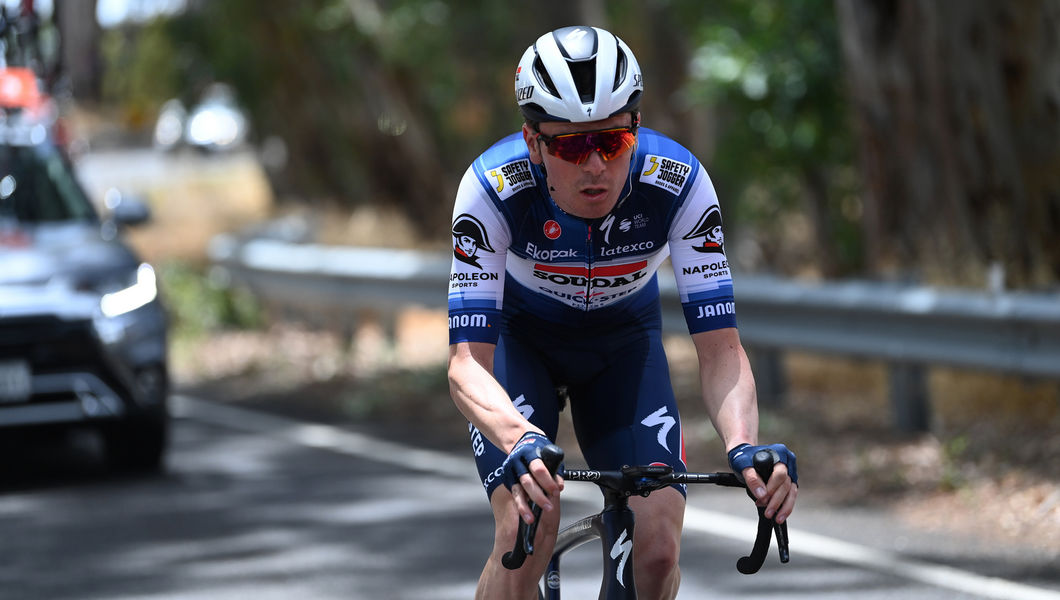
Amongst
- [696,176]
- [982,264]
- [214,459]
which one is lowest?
[214,459]

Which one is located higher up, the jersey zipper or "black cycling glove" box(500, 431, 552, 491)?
the jersey zipper

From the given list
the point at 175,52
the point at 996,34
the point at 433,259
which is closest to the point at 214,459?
the point at 433,259

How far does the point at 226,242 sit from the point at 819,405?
9205mm

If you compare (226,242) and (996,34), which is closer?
(996,34)

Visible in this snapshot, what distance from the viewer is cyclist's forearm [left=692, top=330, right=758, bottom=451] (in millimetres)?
4074

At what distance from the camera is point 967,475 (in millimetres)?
8461

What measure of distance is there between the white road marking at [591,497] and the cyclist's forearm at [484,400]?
9.77 feet

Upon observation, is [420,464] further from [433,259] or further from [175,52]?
[175,52]

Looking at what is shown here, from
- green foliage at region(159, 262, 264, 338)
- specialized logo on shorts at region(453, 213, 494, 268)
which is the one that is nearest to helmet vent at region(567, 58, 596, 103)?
specialized logo on shorts at region(453, 213, 494, 268)

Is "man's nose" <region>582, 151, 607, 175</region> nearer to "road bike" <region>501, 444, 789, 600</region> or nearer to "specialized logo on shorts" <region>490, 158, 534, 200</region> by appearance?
"specialized logo on shorts" <region>490, 158, 534, 200</region>

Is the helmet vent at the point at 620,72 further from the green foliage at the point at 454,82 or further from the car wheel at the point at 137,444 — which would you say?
the green foliage at the point at 454,82

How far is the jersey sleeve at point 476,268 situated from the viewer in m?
4.31

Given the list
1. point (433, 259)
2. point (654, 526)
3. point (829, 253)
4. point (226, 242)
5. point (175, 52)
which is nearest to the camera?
point (654, 526)

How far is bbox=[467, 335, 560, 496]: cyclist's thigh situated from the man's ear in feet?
2.21
